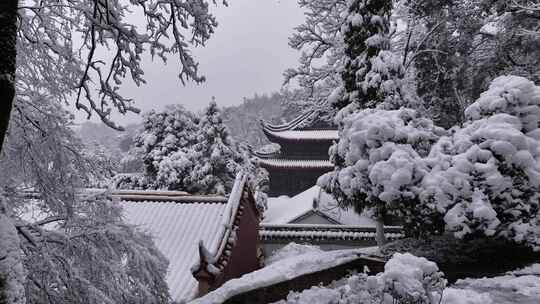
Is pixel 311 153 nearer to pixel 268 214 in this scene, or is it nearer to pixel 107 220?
pixel 268 214

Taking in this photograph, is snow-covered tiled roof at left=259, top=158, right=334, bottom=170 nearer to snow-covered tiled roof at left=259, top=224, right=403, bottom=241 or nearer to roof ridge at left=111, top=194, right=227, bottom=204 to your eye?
snow-covered tiled roof at left=259, top=224, right=403, bottom=241

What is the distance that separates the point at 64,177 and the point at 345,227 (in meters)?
14.1

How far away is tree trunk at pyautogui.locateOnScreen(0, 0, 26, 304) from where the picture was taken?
2123 millimetres

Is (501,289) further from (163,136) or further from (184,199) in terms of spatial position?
(163,136)

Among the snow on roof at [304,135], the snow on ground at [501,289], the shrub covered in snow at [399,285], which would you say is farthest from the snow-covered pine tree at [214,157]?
the shrub covered in snow at [399,285]

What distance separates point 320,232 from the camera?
1672 centimetres

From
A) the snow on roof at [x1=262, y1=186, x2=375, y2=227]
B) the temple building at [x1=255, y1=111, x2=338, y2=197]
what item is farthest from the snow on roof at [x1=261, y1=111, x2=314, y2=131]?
the snow on roof at [x1=262, y1=186, x2=375, y2=227]

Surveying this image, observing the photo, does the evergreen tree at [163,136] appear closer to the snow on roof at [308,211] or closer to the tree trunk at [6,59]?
the snow on roof at [308,211]

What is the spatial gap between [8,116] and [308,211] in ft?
57.0

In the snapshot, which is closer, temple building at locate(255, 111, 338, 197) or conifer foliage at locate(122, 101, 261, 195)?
conifer foliage at locate(122, 101, 261, 195)

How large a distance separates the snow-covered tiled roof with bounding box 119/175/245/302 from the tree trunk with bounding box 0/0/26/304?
5.19 m

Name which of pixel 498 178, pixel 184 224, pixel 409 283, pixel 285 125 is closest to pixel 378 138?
pixel 498 178

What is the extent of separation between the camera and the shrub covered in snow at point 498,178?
592 cm

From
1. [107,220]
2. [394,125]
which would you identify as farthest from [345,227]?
[107,220]
